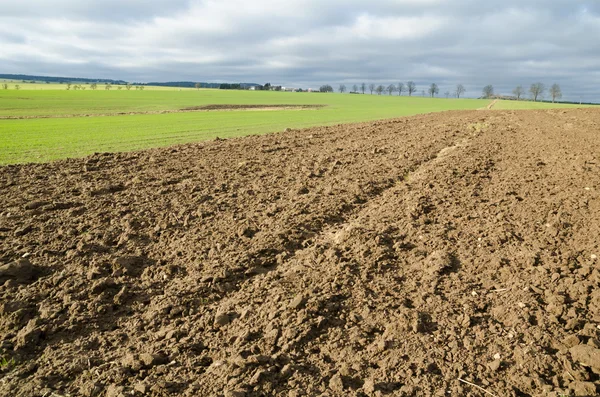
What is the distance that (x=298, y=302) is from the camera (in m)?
4.64

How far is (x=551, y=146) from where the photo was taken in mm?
13680

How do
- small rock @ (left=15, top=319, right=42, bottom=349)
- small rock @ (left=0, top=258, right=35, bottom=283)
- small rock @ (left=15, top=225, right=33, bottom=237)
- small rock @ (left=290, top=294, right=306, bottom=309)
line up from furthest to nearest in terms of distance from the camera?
1. small rock @ (left=15, top=225, right=33, bottom=237)
2. small rock @ (left=0, top=258, right=35, bottom=283)
3. small rock @ (left=290, top=294, right=306, bottom=309)
4. small rock @ (left=15, top=319, right=42, bottom=349)

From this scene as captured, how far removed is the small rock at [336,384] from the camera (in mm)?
3457

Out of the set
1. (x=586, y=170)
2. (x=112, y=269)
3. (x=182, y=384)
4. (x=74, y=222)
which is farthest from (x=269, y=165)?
(x=182, y=384)

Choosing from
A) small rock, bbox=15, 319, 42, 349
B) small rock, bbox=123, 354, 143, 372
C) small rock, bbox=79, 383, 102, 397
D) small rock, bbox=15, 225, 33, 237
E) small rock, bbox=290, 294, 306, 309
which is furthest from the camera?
small rock, bbox=15, 225, 33, 237

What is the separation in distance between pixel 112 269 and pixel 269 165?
6942mm

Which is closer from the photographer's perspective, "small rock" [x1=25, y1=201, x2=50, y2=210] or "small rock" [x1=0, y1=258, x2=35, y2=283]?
"small rock" [x1=0, y1=258, x2=35, y2=283]

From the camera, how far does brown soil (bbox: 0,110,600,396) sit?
12.1ft

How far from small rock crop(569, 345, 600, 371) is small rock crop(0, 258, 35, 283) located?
6129 millimetres

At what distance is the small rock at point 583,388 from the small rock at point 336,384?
70.8 inches

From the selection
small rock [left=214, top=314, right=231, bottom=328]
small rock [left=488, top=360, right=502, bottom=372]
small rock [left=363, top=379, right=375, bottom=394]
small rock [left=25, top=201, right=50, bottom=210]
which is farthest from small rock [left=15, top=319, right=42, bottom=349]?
small rock [left=25, top=201, right=50, bottom=210]

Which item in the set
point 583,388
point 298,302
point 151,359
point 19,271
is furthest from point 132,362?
point 583,388

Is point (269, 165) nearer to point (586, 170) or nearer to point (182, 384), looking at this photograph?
point (586, 170)

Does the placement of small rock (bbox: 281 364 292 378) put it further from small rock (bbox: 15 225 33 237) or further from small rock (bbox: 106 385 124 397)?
small rock (bbox: 15 225 33 237)
